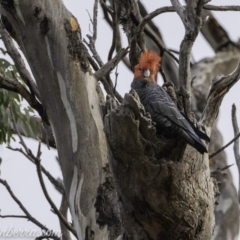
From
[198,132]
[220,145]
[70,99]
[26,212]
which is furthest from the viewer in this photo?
[220,145]

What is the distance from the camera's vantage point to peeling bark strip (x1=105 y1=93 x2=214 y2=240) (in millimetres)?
2914

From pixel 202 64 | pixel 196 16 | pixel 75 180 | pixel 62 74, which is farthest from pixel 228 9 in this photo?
Result: pixel 202 64

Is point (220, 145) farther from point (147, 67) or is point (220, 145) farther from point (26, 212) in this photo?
point (26, 212)

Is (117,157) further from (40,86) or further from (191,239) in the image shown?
(40,86)

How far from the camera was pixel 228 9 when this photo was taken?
4.80 metres

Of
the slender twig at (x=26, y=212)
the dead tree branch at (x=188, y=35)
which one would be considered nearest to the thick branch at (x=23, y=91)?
the slender twig at (x=26, y=212)

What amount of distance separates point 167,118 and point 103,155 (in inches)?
22.2

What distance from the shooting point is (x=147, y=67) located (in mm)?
4227

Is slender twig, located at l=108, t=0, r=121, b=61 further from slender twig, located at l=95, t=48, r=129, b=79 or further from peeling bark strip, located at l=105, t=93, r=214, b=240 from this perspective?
peeling bark strip, located at l=105, t=93, r=214, b=240

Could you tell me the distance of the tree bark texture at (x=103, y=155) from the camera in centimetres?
298

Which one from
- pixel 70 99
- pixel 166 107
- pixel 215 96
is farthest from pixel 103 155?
pixel 215 96

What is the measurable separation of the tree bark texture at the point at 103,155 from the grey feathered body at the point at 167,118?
7 cm

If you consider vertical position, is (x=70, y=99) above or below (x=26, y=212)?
above

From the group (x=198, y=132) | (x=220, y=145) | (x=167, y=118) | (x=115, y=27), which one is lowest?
(x=198, y=132)
